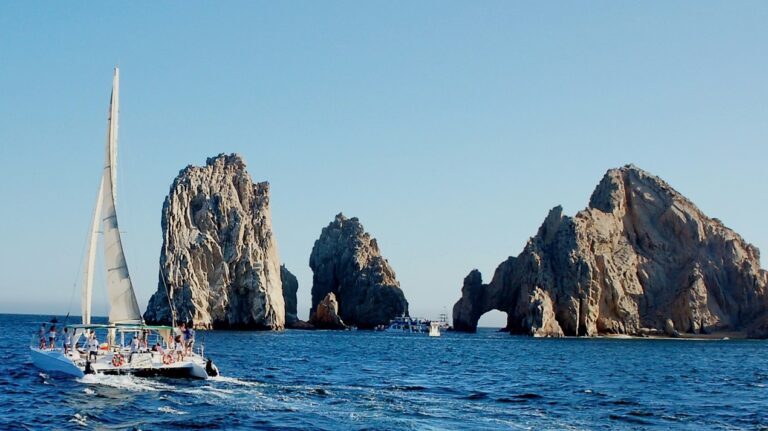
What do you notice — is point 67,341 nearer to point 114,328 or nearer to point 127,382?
point 114,328

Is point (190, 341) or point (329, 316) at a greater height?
point (329, 316)

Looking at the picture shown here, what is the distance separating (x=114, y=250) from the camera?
Answer: 42.9 meters

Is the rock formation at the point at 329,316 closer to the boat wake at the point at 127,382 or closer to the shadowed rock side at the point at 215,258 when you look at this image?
the shadowed rock side at the point at 215,258

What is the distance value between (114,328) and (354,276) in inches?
5435

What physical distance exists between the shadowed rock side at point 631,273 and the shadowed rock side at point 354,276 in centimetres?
2161

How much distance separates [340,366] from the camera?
5594 cm

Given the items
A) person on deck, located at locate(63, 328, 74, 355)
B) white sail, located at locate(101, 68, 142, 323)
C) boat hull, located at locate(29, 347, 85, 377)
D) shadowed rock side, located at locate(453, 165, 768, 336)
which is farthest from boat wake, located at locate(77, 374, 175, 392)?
shadowed rock side, located at locate(453, 165, 768, 336)

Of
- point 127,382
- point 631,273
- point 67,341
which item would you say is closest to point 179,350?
point 127,382

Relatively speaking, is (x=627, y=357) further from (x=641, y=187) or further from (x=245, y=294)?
(x=641, y=187)

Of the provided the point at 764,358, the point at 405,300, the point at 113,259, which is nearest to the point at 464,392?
the point at 113,259

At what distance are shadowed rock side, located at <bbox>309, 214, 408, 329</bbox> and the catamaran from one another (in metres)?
130

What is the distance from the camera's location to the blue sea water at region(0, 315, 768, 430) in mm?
29875

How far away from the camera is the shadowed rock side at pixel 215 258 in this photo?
406 ft

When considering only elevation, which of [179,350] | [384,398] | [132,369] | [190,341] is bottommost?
[384,398]
